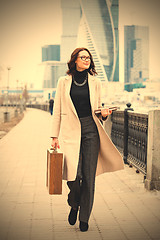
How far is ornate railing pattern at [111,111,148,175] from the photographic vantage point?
22.3ft

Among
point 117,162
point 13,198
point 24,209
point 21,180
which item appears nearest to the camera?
point 117,162

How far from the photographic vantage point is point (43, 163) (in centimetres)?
927

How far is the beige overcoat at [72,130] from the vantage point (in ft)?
12.9

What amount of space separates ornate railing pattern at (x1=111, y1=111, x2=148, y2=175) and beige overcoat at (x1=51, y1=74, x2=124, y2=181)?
241cm

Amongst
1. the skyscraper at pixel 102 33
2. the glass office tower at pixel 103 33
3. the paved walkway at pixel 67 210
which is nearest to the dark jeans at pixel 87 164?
the paved walkway at pixel 67 210

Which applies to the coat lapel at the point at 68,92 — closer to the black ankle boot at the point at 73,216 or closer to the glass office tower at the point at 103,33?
the black ankle boot at the point at 73,216

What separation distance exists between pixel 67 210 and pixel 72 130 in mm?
1390

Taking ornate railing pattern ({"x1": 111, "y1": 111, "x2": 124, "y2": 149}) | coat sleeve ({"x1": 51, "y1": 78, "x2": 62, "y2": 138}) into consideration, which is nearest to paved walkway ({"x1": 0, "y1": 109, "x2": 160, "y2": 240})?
coat sleeve ({"x1": 51, "y1": 78, "x2": 62, "y2": 138})

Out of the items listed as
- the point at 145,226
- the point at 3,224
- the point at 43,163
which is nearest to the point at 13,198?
the point at 3,224

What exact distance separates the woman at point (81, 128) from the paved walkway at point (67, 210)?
0.29 metres

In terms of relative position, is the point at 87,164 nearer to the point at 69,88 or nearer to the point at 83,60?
the point at 69,88

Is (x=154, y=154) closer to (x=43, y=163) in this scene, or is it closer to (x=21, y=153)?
(x=43, y=163)

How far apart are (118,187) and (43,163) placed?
3332 millimetres

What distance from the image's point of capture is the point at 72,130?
13.0 ft
